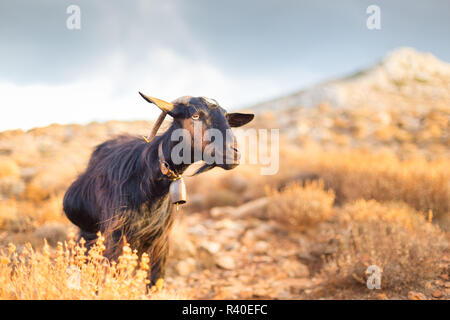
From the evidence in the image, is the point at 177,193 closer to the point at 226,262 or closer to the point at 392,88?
the point at 226,262

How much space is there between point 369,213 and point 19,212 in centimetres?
690

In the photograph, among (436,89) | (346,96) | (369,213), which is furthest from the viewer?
(346,96)

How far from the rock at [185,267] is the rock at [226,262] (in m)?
0.49

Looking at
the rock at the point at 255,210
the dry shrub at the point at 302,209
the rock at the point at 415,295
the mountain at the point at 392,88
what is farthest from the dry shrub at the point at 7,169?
the mountain at the point at 392,88

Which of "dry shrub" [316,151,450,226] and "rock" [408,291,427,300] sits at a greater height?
"dry shrub" [316,151,450,226]

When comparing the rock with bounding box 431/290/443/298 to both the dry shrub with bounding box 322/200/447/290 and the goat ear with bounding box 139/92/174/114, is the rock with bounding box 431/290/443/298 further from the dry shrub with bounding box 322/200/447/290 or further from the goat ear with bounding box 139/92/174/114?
the goat ear with bounding box 139/92/174/114

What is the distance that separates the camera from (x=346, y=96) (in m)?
36.9

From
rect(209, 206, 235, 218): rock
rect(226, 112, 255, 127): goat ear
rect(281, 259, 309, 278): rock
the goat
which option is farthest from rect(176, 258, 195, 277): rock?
rect(226, 112, 255, 127): goat ear

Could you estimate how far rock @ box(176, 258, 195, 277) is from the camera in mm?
5049

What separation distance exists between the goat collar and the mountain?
27.2 metres

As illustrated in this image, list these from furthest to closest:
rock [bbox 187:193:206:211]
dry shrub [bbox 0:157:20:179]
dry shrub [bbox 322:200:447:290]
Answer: rock [bbox 187:193:206:211] → dry shrub [bbox 0:157:20:179] → dry shrub [bbox 322:200:447:290]

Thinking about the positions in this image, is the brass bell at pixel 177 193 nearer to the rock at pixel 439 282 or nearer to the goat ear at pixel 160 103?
the goat ear at pixel 160 103
